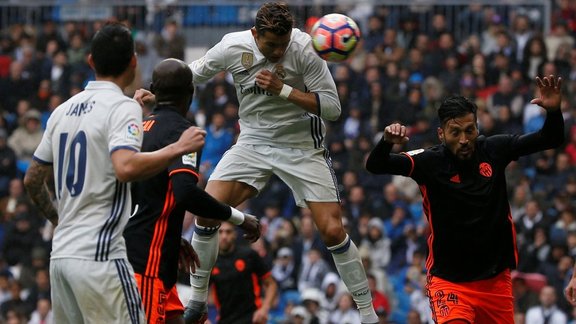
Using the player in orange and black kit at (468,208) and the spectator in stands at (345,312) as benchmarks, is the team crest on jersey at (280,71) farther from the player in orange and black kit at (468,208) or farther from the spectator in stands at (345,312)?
the spectator in stands at (345,312)

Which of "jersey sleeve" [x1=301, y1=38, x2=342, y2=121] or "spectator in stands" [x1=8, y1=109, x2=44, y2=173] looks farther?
"spectator in stands" [x1=8, y1=109, x2=44, y2=173]

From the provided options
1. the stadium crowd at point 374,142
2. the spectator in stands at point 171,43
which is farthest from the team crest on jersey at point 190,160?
the spectator in stands at point 171,43

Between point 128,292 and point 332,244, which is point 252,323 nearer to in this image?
point 332,244

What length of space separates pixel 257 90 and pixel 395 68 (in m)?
11.7

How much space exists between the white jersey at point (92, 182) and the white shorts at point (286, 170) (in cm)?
343

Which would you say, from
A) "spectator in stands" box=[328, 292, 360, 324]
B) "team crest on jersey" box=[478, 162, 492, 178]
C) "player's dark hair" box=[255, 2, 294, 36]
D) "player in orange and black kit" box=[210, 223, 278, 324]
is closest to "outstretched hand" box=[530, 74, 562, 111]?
"team crest on jersey" box=[478, 162, 492, 178]

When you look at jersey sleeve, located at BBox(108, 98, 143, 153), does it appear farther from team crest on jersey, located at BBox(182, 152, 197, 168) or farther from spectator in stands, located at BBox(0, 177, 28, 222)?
spectator in stands, located at BBox(0, 177, 28, 222)

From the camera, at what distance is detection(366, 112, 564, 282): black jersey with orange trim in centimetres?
994

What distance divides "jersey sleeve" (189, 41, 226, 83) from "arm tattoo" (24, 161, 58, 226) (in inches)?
114

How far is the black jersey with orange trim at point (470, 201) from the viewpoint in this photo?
9.94 meters

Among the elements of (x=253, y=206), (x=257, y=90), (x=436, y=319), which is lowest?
(x=253, y=206)

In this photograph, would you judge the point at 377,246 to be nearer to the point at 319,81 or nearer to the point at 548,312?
the point at 548,312

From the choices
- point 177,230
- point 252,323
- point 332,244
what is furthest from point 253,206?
point 177,230

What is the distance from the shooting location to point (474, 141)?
A: 1005cm
